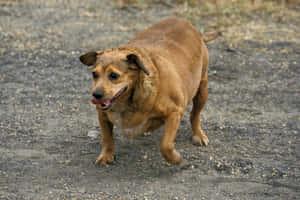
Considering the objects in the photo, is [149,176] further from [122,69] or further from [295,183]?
[295,183]

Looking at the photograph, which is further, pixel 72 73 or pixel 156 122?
pixel 72 73

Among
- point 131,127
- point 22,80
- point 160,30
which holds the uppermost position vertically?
point 160,30

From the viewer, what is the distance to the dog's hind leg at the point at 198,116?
206 inches

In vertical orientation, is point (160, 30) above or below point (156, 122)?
above

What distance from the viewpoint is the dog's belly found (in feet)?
14.3

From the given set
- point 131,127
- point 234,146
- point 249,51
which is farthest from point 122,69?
point 249,51

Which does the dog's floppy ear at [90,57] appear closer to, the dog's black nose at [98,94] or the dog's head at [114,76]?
the dog's head at [114,76]

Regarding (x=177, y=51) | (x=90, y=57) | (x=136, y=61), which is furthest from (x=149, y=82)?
(x=177, y=51)

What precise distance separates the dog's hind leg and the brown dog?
0.02 m

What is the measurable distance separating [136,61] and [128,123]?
0.73 metres

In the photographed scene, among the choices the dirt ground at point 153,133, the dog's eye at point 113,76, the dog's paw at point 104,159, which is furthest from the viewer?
the dog's paw at point 104,159

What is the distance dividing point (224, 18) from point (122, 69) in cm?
605

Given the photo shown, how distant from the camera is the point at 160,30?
5137 millimetres

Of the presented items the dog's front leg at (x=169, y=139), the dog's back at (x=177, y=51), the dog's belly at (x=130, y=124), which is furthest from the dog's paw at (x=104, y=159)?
the dog's back at (x=177, y=51)
